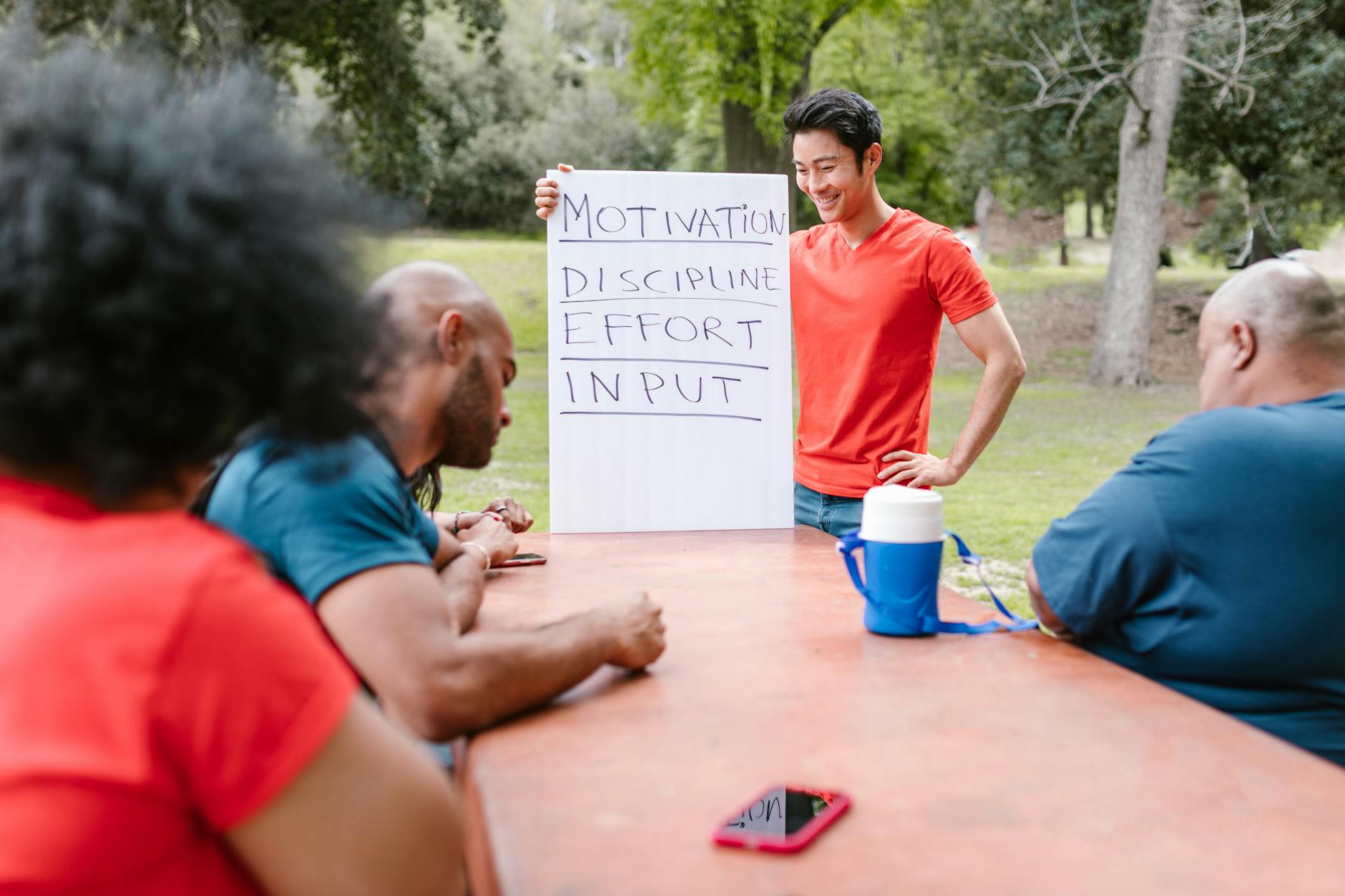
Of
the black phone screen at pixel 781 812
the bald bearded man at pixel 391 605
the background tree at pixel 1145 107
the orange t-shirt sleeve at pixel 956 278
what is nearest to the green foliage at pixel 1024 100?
the background tree at pixel 1145 107

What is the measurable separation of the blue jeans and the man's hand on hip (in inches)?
4.8

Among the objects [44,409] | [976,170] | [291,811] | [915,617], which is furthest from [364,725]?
[976,170]

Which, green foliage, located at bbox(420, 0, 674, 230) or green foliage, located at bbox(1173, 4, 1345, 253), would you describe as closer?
green foliage, located at bbox(1173, 4, 1345, 253)

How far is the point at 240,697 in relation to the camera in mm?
899

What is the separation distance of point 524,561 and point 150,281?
5.69 feet

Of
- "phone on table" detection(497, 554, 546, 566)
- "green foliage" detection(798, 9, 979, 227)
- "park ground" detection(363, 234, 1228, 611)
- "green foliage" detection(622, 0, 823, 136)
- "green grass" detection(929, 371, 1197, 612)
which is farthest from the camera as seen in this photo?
"green foliage" detection(798, 9, 979, 227)

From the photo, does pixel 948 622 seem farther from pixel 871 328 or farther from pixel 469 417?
pixel 871 328

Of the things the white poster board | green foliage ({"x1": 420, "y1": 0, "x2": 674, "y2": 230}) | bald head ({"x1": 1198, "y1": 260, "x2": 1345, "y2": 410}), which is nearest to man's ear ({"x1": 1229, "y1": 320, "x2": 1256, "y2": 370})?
bald head ({"x1": 1198, "y1": 260, "x2": 1345, "y2": 410})

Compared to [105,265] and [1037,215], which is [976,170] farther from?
[105,265]

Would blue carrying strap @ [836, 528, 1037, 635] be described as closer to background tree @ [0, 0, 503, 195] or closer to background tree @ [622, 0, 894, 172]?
background tree @ [0, 0, 503, 195]

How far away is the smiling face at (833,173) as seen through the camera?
3.21 m

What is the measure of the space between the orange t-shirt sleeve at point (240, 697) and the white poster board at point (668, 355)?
6.54 feet

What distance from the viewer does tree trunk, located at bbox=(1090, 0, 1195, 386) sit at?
14609 mm

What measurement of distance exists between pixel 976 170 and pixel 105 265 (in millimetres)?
19840
